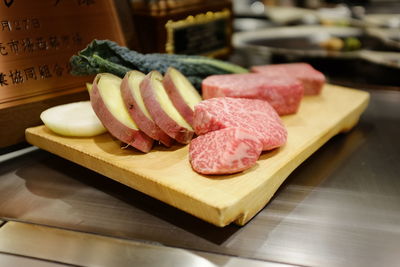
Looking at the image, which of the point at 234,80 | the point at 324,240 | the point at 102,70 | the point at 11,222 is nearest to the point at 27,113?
the point at 102,70

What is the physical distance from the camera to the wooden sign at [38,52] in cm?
171

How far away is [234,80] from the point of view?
1963 millimetres

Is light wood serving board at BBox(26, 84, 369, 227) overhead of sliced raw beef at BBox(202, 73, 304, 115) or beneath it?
beneath

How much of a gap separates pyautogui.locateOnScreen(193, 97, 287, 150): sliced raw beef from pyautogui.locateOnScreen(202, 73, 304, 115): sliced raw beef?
0.20 metres

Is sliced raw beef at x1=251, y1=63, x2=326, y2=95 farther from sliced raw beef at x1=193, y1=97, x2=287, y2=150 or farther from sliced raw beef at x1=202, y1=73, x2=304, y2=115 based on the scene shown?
sliced raw beef at x1=193, y1=97, x2=287, y2=150

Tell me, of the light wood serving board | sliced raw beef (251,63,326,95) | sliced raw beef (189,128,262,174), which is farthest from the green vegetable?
sliced raw beef (189,128,262,174)

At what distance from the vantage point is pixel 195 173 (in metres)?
1.39

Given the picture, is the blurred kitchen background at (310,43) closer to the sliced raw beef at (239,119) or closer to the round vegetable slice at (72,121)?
the round vegetable slice at (72,121)

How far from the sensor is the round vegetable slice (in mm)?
1678

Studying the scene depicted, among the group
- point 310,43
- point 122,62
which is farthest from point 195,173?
point 310,43

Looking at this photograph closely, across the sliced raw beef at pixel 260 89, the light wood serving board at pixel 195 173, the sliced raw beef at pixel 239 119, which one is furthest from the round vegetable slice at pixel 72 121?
the sliced raw beef at pixel 260 89

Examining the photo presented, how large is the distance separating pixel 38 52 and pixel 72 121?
41 cm

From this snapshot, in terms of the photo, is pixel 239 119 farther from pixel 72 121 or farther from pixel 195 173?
pixel 72 121

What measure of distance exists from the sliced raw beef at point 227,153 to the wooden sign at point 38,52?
2.92 feet
